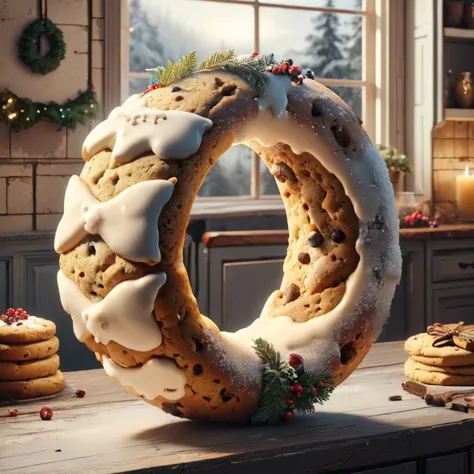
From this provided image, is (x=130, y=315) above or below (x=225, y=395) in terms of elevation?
above

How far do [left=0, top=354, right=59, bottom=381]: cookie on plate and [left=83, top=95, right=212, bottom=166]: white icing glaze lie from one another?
588mm

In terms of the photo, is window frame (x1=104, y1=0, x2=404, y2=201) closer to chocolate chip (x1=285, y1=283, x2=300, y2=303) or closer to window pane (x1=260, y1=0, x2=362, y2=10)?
window pane (x1=260, y1=0, x2=362, y2=10)

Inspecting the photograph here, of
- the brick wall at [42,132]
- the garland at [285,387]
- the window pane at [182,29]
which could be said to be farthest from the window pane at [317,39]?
the garland at [285,387]

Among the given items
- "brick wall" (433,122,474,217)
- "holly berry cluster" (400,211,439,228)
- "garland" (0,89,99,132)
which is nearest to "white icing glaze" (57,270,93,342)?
"garland" (0,89,99,132)

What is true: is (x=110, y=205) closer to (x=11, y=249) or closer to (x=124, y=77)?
(x=11, y=249)

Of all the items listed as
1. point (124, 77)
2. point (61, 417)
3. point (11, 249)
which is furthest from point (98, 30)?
point (61, 417)

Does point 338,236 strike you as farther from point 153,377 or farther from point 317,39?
point 317,39

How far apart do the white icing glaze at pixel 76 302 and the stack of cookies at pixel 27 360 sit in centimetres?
41

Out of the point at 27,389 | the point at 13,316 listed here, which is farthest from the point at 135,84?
the point at 27,389

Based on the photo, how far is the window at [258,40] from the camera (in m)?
3.84

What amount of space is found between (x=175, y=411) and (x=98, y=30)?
244cm

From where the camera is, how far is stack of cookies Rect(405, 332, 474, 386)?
5.91 ft

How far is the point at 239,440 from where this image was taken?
1.38m

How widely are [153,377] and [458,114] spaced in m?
3.18
